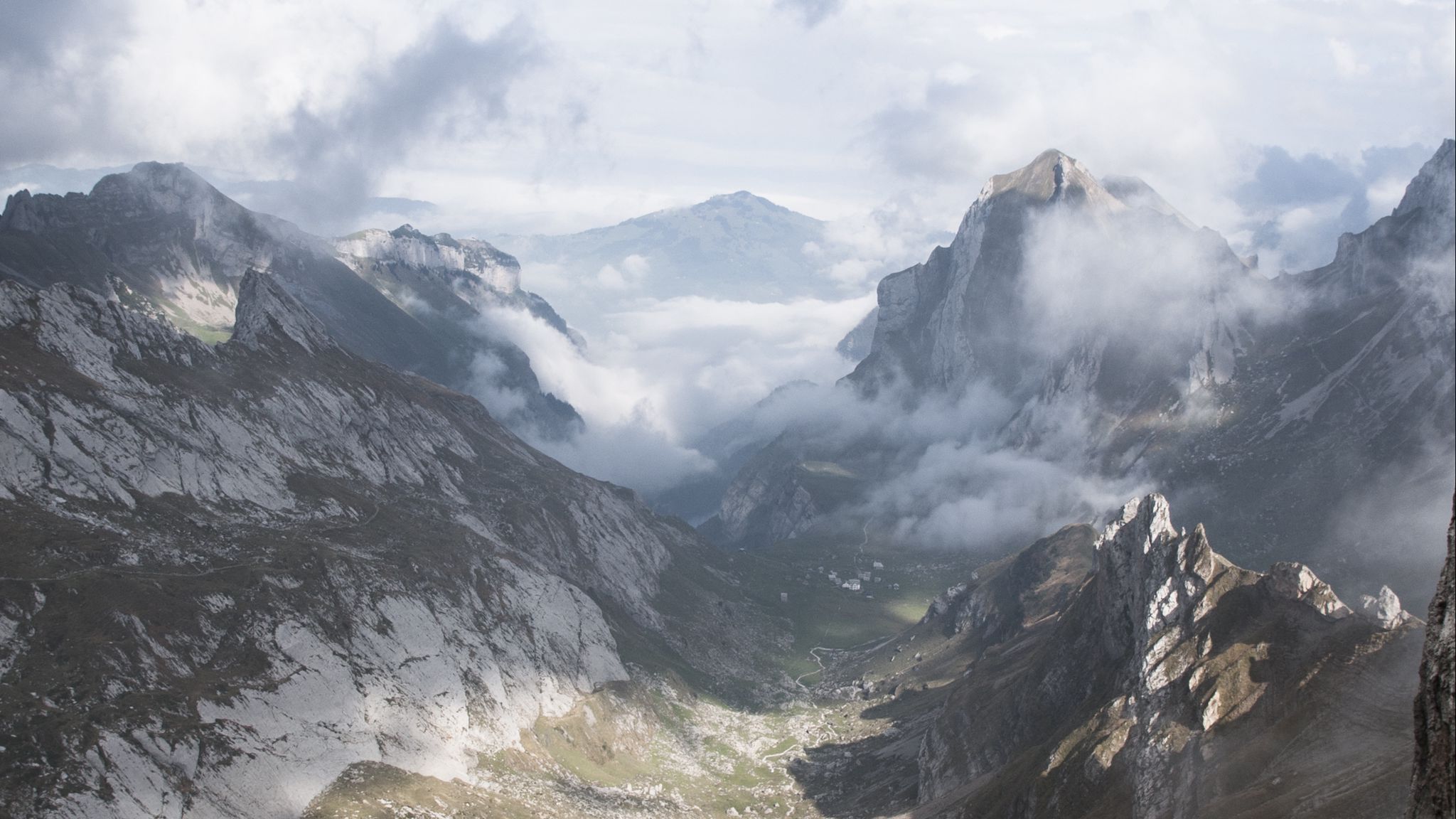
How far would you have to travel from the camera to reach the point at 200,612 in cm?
13125

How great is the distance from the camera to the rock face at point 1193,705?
307 ft

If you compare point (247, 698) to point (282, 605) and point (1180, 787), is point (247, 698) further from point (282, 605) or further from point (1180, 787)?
point (1180, 787)

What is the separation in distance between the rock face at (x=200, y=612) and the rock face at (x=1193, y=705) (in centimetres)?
8393

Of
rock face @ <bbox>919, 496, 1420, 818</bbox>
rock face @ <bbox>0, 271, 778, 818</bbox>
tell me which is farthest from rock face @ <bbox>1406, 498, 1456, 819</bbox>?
rock face @ <bbox>0, 271, 778, 818</bbox>

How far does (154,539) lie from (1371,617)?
545 feet

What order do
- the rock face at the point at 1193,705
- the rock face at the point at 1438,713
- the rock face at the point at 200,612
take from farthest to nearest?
1. the rock face at the point at 200,612
2. the rock face at the point at 1193,705
3. the rock face at the point at 1438,713

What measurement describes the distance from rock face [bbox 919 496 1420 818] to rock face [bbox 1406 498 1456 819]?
248ft

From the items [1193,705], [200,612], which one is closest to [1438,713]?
[1193,705]

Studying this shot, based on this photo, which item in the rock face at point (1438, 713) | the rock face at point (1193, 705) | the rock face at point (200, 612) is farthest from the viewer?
the rock face at point (200, 612)

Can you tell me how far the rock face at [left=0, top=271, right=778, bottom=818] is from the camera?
349ft

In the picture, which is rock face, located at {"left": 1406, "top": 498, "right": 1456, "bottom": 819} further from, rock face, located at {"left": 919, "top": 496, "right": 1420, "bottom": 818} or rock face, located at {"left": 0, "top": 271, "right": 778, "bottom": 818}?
rock face, located at {"left": 0, "top": 271, "right": 778, "bottom": 818}

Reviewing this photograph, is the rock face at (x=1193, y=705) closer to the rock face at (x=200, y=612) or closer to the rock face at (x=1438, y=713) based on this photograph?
the rock face at (x=1438, y=713)

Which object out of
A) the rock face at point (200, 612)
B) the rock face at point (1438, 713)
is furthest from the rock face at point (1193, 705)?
the rock face at point (200, 612)

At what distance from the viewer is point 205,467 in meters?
169
